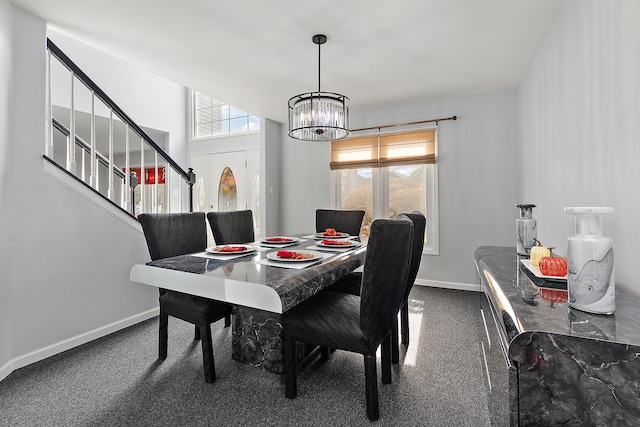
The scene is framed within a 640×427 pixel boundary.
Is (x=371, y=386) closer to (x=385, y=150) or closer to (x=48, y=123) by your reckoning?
(x=48, y=123)

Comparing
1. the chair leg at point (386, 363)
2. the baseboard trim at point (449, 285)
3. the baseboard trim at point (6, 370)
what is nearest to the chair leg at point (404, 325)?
the chair leg at point (386, 363)

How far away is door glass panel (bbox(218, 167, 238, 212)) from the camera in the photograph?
567 centimetres

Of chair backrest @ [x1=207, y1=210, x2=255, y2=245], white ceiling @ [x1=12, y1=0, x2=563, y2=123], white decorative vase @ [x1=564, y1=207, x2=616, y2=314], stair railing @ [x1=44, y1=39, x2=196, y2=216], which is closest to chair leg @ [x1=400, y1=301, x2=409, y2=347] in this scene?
white decorative vase @ [x1=564, y1=207, x2=616, y2=314]

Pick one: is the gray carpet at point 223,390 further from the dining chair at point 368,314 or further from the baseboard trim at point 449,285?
the baseboard trim at point 449,285

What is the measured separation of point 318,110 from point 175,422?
2.10 metres

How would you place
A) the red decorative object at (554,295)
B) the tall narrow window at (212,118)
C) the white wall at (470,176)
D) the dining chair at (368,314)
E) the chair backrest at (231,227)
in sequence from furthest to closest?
the tall narrow window at (212,118)
the white wall at (470,176)
the chair backrest at (231,227)
the dining chair at (368,314)
the red decorative object at (554,295)

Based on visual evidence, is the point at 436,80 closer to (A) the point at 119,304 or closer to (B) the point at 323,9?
(B) the point at 323,9

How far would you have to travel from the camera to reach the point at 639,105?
1.17m

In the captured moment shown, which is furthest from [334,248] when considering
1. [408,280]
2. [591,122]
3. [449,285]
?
[449,285]

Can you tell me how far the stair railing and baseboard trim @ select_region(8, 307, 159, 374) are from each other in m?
0.93

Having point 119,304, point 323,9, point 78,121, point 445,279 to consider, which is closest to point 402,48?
point 323,9

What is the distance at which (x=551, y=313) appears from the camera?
36.5 inches

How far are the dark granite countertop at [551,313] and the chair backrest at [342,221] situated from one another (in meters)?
1.87

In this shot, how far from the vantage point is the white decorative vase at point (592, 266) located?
916mm
